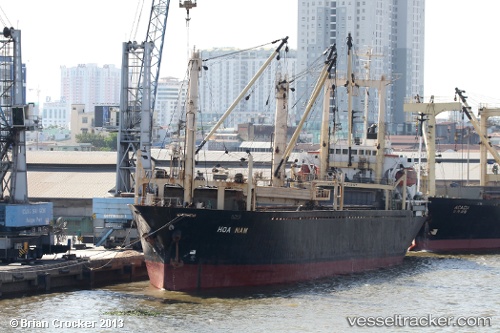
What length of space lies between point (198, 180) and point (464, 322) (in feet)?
45.6

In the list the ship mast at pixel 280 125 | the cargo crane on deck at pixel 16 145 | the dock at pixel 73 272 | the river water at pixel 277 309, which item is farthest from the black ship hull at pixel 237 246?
the cargo crane on deck at pixel 16 145

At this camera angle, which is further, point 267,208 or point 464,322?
point 267,208

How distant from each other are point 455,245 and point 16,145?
30251mm

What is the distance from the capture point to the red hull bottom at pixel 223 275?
1772 inches

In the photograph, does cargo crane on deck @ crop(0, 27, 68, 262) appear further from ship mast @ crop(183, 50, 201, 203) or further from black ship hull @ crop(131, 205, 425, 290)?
ship mast @ crop(183, 50, 201, 203)

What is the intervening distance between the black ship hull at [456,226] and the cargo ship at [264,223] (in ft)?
17.4

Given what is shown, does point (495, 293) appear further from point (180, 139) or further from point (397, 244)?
point (180, 139)

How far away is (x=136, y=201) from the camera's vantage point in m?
48.7

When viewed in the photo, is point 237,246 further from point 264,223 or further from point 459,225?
point 459,225

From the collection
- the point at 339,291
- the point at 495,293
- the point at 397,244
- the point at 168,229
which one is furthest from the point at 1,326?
the point at 397,244

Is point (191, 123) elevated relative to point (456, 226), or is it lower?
elevated

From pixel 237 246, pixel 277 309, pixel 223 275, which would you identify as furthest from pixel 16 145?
pixel 277 309

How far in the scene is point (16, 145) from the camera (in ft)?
170

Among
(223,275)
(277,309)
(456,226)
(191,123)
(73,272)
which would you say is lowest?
(277,309)
